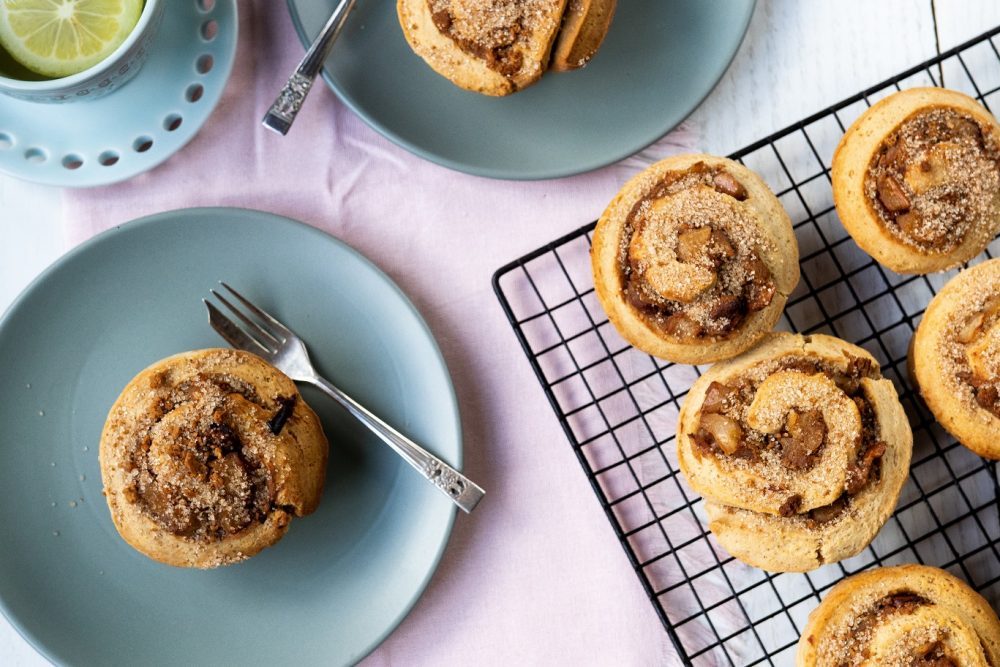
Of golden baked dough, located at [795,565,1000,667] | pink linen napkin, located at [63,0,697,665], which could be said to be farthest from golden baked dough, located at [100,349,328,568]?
golden baked dough, located at [795,565,1000,667]

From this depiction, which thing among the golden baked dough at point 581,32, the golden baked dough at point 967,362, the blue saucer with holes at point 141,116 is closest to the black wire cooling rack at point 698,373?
the golden baked dough at point 967,362

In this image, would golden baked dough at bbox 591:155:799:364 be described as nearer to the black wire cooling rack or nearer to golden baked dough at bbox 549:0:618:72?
the black wire cooling rack

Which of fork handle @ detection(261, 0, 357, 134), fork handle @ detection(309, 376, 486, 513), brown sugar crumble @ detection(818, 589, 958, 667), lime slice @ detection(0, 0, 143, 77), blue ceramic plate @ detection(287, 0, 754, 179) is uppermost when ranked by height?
lime slice @ detection(0, 0, 143, 77)

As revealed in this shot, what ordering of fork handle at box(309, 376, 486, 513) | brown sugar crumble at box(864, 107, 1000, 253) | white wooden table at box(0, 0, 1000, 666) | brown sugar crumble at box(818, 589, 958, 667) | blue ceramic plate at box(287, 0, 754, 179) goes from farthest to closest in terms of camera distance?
white wooden table at box(0, 0, 1000, 666) → blue ceramic plate at box(287, 0, 754, 179) → fork handle at box(309, 376, 486, 513) → brown sugar crumble at box(864, 107, 1000, 253) → brown sugar crumble at box(818, 589, 958, 667)

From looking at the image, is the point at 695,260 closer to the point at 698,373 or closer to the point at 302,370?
the point at 698,373

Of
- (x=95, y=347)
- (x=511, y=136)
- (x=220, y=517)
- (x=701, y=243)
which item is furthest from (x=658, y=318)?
(x=95, y=347)

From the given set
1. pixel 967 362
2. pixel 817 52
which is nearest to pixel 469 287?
pixel 817 52

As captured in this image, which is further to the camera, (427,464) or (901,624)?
(427,464)
